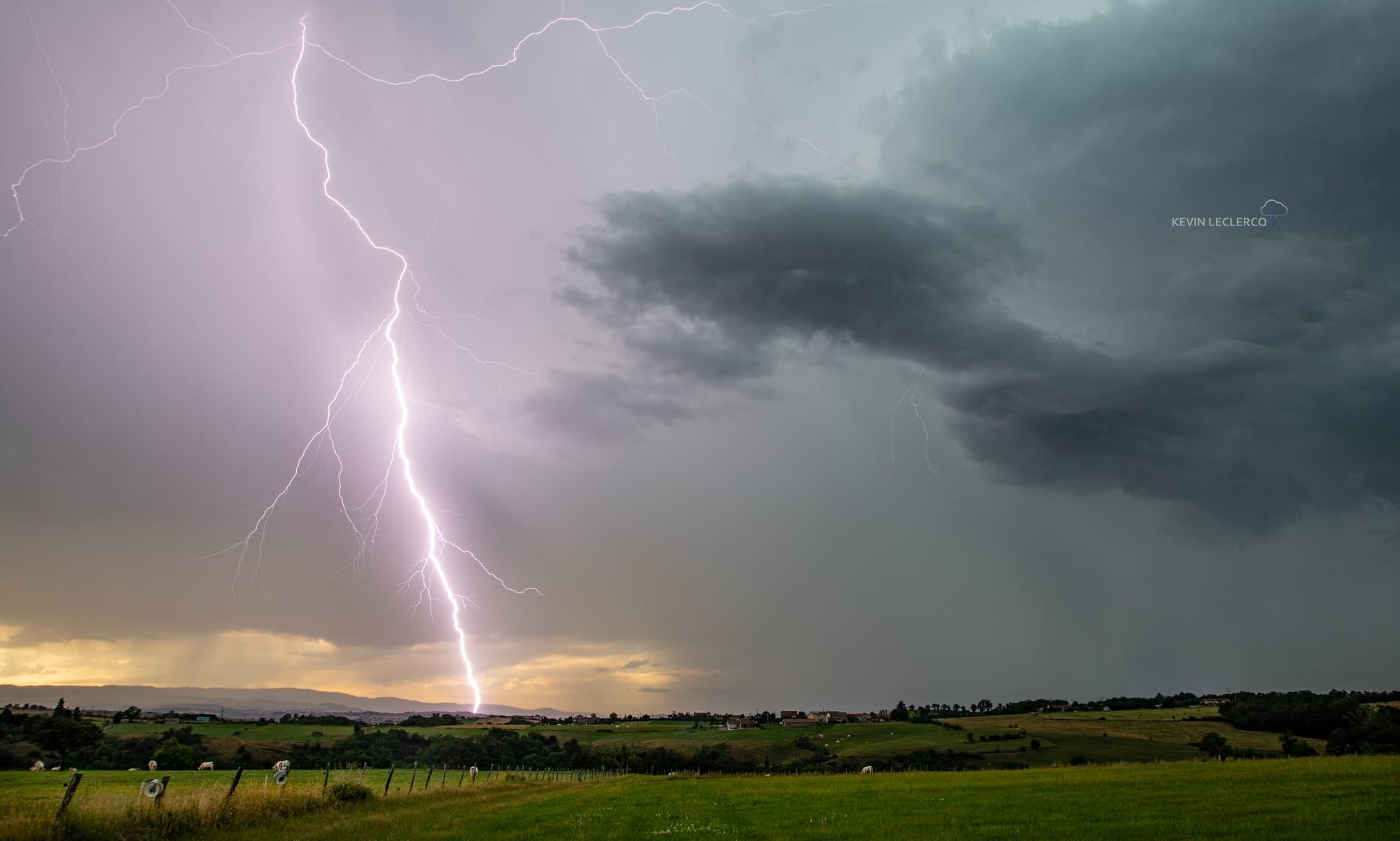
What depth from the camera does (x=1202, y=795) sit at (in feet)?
61.3

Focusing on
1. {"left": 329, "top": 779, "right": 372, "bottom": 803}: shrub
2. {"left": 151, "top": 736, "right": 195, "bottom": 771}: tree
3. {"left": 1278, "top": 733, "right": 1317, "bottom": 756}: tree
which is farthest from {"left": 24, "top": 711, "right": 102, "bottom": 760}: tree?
{"left": 1278, "top": 733, "right": 1317, "bottom": 756}: tree

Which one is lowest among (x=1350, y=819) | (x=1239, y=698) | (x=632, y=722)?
(x=632, y=722)

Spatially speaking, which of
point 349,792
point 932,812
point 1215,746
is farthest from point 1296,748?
point 349,792

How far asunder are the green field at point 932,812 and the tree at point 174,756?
189ft

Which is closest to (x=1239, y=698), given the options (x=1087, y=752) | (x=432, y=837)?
(x=1087, y=752)

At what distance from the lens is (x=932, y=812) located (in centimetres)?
1830

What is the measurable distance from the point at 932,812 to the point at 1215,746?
7301 cm

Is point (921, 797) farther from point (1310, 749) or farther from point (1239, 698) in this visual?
point (1239, 698)

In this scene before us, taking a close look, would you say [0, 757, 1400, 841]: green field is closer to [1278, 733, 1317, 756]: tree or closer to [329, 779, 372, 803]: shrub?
[329, 779, 372, 803]: shrub

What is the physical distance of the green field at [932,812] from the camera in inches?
529

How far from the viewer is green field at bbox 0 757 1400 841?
13.4 m

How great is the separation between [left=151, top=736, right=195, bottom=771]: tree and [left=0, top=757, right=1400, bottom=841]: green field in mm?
57728

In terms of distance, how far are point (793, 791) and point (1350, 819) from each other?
1969 cm

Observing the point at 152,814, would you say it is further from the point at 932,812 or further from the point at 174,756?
the point at 174,756
